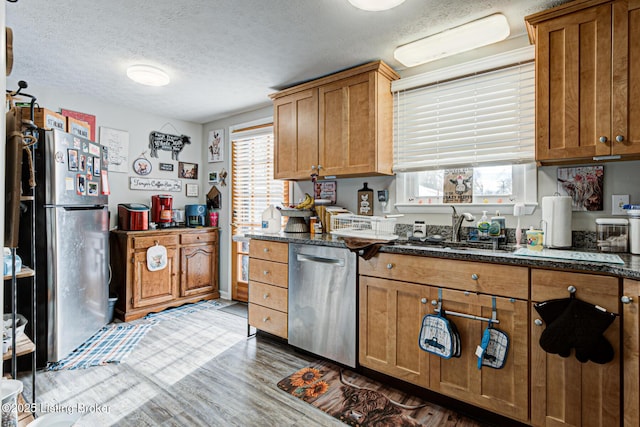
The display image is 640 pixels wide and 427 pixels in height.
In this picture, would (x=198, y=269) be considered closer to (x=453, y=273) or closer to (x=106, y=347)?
(x=106, y=347)

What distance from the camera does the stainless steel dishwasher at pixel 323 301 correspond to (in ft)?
7.66

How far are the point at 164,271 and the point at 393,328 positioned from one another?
272cm

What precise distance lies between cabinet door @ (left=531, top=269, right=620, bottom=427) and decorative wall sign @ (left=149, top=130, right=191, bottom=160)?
411 cm

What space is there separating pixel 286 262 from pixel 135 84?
7.38ft

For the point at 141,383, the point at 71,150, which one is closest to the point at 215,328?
the point at 141,383

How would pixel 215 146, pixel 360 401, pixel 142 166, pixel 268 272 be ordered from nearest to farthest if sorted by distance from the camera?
pixel 360 401 < pixel 268 272 < pixel 142 166 < pixel 215 146

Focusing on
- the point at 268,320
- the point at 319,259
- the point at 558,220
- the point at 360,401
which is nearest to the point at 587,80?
the point at 558,220

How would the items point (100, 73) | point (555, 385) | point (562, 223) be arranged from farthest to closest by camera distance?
point (100, 73), point (562, 223), point (555, 385)

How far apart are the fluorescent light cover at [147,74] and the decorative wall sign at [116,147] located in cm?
118

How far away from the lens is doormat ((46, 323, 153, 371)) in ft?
8.21

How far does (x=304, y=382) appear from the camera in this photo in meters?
2.26

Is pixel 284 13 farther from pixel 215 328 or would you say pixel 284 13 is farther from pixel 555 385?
pixel 215 328

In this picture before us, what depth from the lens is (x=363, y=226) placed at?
2.72 meters

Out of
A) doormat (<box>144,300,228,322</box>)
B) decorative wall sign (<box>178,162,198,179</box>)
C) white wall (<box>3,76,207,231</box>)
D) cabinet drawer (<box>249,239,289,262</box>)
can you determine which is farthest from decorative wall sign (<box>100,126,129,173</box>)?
cabinet drawer (<box>249,239,289,262</box>)
